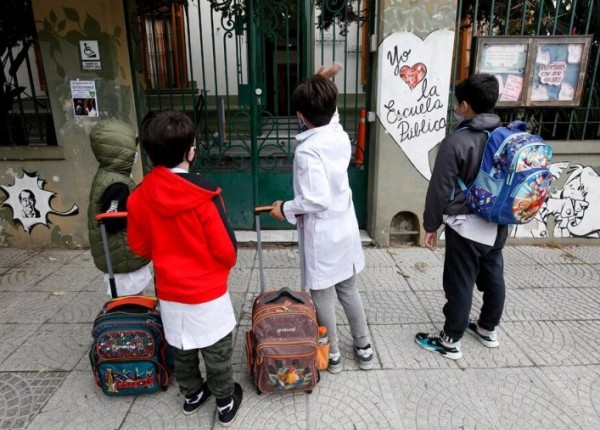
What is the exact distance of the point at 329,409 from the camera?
7.80ft

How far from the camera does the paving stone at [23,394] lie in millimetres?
2334

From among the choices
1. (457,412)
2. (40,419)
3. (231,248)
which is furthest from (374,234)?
(40,419)

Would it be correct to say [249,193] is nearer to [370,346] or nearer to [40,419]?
[370,346]

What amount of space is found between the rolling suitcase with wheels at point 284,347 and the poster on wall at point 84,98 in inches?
117

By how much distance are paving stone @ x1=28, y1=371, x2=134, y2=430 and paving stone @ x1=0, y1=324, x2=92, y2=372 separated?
0.27 m

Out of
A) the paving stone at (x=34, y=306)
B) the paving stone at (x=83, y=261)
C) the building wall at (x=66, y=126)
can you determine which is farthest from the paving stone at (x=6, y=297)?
the building wall at (x=66, y=126)

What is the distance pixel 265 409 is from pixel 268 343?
42 centimetres

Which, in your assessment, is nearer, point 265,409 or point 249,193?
point 265,409

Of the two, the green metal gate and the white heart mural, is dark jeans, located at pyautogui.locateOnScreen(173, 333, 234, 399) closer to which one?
the green metal gate

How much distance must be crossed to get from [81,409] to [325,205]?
1828 millimetres

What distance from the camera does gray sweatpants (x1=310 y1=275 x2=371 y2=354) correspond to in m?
2.51

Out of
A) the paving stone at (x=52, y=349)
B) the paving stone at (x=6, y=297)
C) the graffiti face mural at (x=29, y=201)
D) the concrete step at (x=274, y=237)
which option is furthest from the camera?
the concrete step at (x=274, y=237)

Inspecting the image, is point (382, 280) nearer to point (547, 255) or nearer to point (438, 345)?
point (438, 345)

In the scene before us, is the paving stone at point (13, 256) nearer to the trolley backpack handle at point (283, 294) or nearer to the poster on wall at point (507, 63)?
the trolley backpack handle at point (283, 294)
